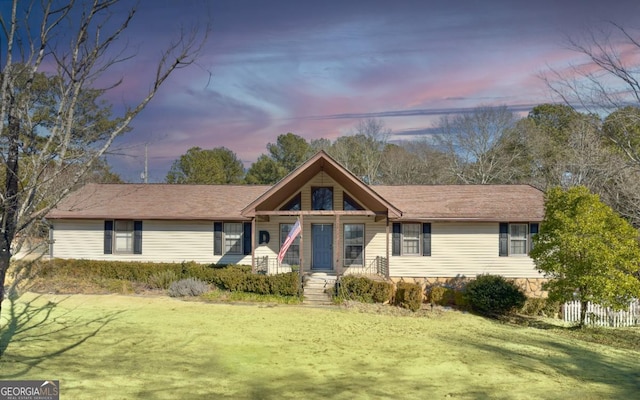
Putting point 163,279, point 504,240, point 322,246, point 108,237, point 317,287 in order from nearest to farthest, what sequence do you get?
point 317,287 → point 163,279 → point 504,240 → point 322,246 → point 108,237

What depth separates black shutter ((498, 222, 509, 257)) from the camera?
74.0 feet

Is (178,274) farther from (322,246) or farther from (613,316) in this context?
(613,316)

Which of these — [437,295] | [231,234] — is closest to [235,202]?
[231,234]

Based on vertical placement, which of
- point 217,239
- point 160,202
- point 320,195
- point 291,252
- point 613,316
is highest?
point 320,195

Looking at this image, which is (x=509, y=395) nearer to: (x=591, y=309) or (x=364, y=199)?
(x=591, y=309)

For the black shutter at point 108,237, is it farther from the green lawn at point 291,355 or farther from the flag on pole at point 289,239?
the flag on pole at point 289,239

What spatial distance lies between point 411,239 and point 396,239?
0.76m

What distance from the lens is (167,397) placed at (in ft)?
27.5

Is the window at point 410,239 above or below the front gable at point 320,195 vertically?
below

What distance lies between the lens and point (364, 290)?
1881cm

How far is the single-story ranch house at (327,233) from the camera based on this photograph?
882 inches

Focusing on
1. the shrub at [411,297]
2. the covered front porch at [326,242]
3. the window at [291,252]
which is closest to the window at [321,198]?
the covered front porch at [326,242]

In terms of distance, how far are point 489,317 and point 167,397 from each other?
13.7m

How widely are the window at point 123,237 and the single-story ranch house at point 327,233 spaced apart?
50mm
